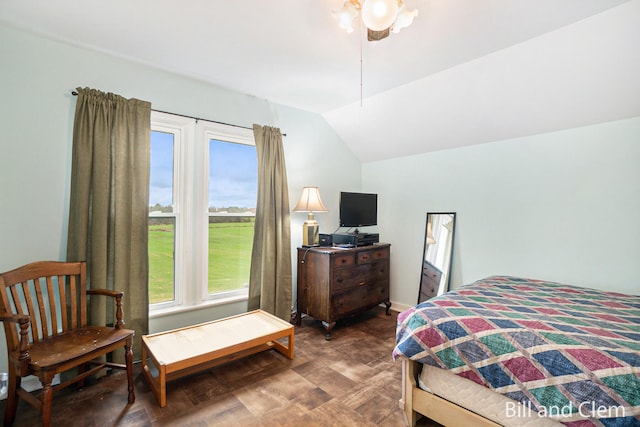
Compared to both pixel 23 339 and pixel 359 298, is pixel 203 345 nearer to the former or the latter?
pixel 23 339

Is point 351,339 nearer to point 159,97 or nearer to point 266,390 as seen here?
point 266,390

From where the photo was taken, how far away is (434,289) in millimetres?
3484

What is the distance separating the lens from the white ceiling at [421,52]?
6.14 ft

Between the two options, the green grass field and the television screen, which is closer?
the green grass field

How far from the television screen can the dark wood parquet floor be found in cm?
148

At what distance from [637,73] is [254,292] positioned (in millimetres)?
3581

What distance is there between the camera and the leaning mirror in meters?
3.42

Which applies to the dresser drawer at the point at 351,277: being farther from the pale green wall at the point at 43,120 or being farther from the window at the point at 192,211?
the pale green wall at the point at 43,120

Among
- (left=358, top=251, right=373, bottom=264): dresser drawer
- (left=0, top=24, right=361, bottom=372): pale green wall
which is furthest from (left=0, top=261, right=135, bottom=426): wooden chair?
(left=358, top=251, right=373, bottom=264): dresser drawer

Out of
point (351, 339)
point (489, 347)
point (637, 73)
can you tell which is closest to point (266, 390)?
point (351, 339)

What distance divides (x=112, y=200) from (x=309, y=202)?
1.80 meters

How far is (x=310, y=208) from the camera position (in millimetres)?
3357

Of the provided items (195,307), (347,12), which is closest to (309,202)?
(195,307)

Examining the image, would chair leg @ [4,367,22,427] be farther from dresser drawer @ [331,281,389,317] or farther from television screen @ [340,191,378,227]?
television screen @ [340,191,378,227]
